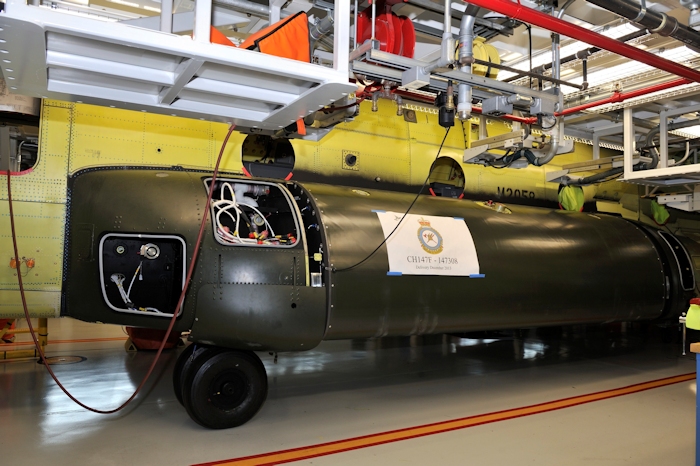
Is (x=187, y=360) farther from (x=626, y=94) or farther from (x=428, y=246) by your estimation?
(x=626, y=94)

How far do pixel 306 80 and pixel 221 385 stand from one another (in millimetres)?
2718

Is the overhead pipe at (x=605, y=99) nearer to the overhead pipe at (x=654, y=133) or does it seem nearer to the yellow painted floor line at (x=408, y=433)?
the overhead pipe at (x=654, y=133)

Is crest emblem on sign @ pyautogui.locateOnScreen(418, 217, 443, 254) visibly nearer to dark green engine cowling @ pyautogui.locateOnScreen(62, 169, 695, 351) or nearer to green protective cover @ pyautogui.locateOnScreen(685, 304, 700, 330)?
dark green engine cowling @ pyautogui.locateOnScreen(62, 169, 695, 351)

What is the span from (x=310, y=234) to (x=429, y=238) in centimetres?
123

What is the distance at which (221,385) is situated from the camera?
4426 mm

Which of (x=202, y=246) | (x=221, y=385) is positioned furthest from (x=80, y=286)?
(x=221, y=385)

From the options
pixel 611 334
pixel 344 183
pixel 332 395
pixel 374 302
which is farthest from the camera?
pixel 611 334

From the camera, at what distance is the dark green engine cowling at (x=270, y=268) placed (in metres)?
4.41

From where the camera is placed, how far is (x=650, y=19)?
171 inches

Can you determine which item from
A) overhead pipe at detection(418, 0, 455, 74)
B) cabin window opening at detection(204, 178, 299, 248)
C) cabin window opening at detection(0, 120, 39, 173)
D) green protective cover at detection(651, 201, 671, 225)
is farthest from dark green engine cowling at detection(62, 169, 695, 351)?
green protective cover at detection(651, 201, 671, 225)

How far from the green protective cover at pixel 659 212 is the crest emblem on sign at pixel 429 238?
6.34 meters

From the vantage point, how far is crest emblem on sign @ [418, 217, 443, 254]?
5.29m

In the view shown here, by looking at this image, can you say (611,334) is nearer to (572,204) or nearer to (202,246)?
(572,204)

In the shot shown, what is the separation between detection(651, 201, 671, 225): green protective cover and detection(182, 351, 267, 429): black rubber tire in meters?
8.30
